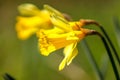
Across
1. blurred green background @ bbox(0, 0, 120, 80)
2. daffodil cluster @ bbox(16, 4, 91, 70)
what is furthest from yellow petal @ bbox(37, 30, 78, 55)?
blurred green background @ bbox(0, 0, 120, 80)

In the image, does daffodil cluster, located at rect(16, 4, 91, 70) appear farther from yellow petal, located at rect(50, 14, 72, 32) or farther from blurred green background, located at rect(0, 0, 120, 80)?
blurred green background, located at rect(0, 0, 120, 80)

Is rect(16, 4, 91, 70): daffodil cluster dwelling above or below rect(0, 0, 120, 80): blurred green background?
above

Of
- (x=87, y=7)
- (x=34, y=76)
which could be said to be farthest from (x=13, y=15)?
(x=34, y=76)

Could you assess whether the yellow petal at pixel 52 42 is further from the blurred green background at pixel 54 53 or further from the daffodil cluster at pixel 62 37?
the blurred green background at pixel 54 53

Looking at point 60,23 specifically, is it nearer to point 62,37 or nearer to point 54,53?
point 62,37

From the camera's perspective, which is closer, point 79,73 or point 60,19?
point 60,19

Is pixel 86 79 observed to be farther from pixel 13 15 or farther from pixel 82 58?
pixel 13 15

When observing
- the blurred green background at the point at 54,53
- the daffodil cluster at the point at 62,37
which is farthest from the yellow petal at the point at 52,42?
the blurred green background at the point at 54,53

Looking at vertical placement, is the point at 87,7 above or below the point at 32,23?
below
